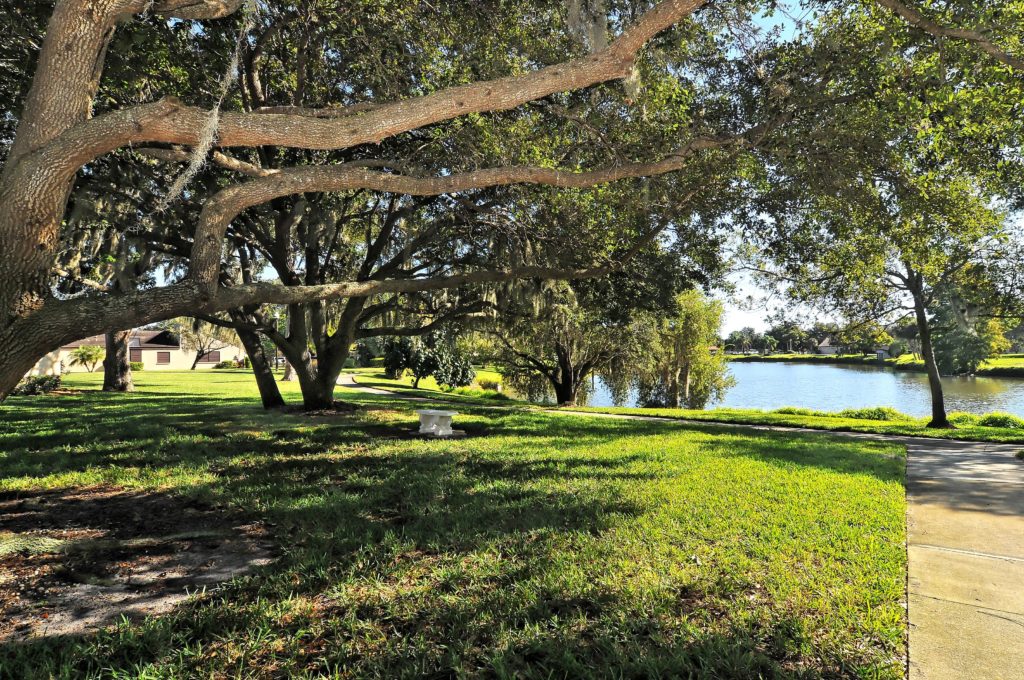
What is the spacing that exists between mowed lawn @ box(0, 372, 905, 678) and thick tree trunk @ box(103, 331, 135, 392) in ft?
45.4

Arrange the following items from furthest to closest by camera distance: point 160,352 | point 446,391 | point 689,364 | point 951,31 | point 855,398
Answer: point 160,352 → point 855,398 → point 446,391 → point 689,364 → point 951,31

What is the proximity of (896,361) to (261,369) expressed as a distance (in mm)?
64699

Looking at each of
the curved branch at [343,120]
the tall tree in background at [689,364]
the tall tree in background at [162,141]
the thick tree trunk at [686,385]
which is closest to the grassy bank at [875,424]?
the tall tree in background at [689,364]

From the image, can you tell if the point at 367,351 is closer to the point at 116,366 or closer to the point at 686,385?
the point at 116,366

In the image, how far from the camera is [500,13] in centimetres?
677

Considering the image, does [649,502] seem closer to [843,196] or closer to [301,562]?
[301,562]

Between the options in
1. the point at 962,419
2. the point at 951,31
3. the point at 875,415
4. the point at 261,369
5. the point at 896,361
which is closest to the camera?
the point at 951,31

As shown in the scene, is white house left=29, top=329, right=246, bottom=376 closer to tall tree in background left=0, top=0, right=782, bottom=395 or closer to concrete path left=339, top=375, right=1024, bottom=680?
tall tree in background left=0, top=0, right=782, bottom=395

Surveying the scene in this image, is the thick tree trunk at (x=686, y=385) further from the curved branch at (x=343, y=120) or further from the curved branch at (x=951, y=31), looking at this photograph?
the curved branch at (x=343, y=120)

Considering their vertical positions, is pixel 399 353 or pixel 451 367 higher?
pixel 399 353

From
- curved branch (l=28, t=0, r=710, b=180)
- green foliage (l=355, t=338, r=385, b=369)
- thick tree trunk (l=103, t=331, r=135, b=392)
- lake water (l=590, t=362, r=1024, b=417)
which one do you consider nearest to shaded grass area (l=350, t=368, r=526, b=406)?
lake water (l=590, t=362, r=1024, b=417)

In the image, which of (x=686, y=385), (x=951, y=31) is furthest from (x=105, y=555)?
(x=686, y=385)

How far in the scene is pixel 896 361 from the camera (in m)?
57.2

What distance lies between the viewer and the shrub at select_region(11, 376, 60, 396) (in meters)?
16.1
